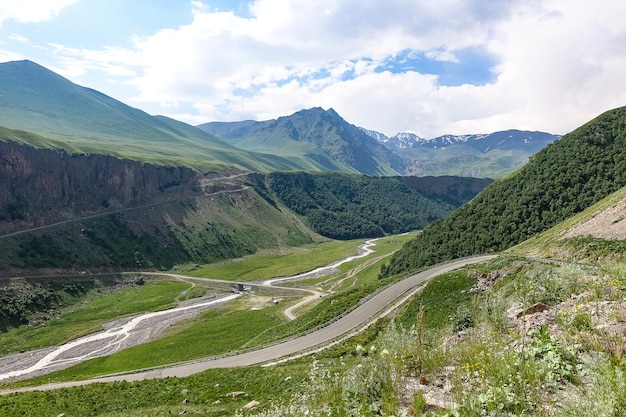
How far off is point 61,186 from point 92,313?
80.3m

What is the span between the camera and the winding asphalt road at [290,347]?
127 ft

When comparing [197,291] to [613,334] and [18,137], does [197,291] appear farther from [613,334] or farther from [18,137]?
[613,334]

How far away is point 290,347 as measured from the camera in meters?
41.2

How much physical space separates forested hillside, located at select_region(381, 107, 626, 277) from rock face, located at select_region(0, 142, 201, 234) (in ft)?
444

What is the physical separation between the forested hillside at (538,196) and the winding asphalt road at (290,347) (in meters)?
31.4

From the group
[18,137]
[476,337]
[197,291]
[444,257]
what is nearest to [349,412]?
[476,337]

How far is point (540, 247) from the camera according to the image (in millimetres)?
53156

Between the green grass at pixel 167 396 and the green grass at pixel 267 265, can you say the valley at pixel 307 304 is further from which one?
the green grass at pixel 267 265

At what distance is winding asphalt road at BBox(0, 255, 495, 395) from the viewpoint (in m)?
38.6

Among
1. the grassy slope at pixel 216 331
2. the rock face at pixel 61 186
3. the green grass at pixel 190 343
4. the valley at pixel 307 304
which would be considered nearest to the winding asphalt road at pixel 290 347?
the valley at pixel 307 304

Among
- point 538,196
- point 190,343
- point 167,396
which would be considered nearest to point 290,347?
point 167,396

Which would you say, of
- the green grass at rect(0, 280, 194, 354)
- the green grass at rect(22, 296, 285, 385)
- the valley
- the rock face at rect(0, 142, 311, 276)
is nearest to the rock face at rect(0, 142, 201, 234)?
the rock face at rect(0, 142, 311, 276)

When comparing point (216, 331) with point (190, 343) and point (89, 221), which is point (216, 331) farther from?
point (89, 221)

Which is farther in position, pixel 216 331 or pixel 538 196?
pixel 538 196
